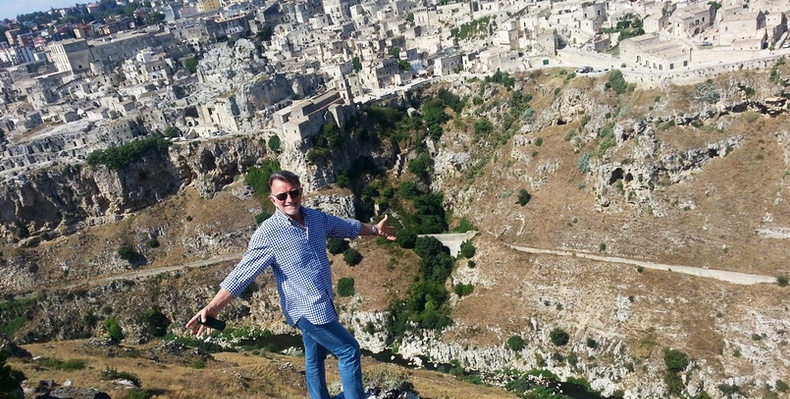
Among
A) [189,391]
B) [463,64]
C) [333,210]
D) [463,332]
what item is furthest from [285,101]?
[189,391]

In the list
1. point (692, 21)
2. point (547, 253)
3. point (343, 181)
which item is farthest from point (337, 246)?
point (692, 21)

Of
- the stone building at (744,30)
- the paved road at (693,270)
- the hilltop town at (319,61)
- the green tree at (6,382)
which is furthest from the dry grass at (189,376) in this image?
the stone building at (744,30)

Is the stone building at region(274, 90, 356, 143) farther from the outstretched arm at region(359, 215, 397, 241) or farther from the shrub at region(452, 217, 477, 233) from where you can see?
the outstretched arm at region(359, 215, 397, 241)

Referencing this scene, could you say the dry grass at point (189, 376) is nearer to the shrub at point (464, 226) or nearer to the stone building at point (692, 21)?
the shrub at point (464, 226)

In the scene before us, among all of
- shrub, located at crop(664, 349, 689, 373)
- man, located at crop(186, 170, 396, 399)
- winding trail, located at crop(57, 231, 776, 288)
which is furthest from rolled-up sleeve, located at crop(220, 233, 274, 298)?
winding trail, located at crop(57, 231, 776, 288)

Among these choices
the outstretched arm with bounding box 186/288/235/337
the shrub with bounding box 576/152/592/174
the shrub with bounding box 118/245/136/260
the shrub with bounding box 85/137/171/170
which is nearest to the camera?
the outstretched arm with bounding box 186/288/235/337

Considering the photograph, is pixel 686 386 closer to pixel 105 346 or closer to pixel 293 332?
pixel 293 332
